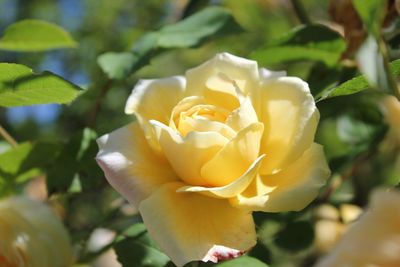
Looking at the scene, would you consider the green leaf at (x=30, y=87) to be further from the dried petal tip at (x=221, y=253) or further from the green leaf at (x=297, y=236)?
the green leaf at (x=297, y=236)

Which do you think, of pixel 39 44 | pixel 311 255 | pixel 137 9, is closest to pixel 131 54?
pixel 39 44

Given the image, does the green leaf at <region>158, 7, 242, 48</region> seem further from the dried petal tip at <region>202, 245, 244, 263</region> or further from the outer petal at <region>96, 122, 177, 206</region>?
the dried petal tip at <region>202, 245, 244, 263</region>

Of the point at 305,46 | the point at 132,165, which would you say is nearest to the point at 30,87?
the point at 132,165

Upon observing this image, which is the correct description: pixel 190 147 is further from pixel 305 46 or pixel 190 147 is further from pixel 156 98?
pixel 305 46

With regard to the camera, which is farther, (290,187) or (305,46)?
(305,46)

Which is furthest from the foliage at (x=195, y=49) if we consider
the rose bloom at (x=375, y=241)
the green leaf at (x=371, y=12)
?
the rose bloom at (x=375, y=241)

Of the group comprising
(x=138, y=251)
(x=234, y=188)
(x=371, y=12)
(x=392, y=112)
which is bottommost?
(x=392, y=112)

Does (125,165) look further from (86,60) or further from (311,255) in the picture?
(86,60)
